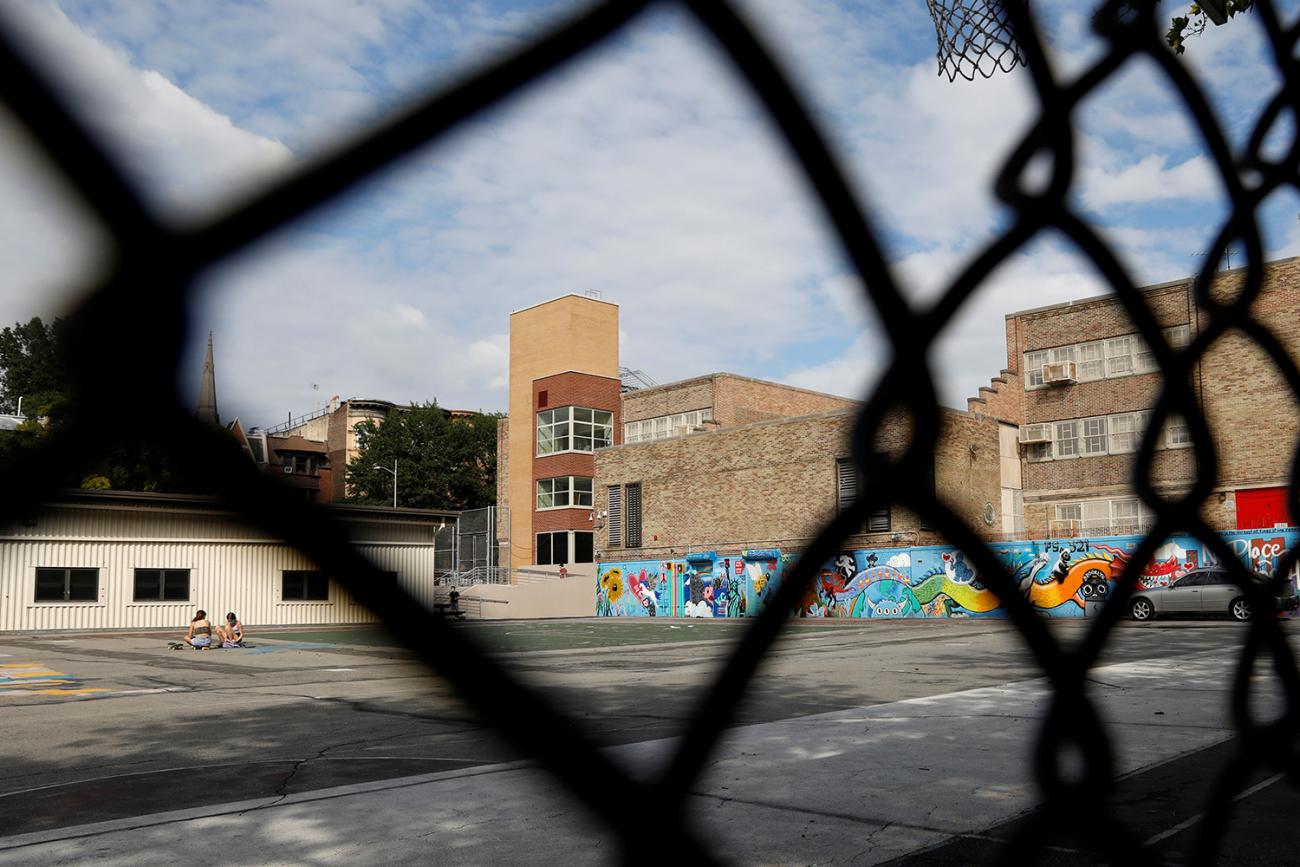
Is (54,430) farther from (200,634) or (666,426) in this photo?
(666,426)

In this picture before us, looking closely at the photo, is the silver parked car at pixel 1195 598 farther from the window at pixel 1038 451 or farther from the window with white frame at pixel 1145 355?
the window with white frame at pixel 1145 355

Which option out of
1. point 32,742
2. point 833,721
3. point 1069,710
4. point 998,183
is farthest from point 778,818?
point 32,742

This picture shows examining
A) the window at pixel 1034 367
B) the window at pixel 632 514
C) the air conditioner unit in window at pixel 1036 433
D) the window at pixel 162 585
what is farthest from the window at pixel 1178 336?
the window at pixel 632 514

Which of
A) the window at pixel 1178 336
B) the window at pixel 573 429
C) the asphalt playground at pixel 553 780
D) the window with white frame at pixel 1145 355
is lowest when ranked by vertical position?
the asphalt playground at pixel 553 780

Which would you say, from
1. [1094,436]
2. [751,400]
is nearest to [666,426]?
[751,400]

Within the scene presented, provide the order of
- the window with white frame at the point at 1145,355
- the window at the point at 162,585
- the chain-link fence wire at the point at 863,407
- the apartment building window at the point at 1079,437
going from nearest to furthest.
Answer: the chain-link fence wire at the point at 863,407 < the window with white frame at the point at 1145,355 < the window at the point at 162,585 < the apartment building window at the point at 1079,437

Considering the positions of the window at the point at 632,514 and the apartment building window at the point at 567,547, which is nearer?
the window at the point at 632,514

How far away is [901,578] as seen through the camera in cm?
3156

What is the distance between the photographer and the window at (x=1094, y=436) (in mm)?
33219

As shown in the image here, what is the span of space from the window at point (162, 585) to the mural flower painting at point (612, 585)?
51.7ft

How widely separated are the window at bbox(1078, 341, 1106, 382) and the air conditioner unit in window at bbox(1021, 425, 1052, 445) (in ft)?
6.10

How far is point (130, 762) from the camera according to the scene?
655 cm

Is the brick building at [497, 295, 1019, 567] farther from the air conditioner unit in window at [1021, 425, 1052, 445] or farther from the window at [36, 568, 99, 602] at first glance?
the window at [36, 568, 99, 602]

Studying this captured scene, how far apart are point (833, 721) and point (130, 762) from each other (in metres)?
4.28
